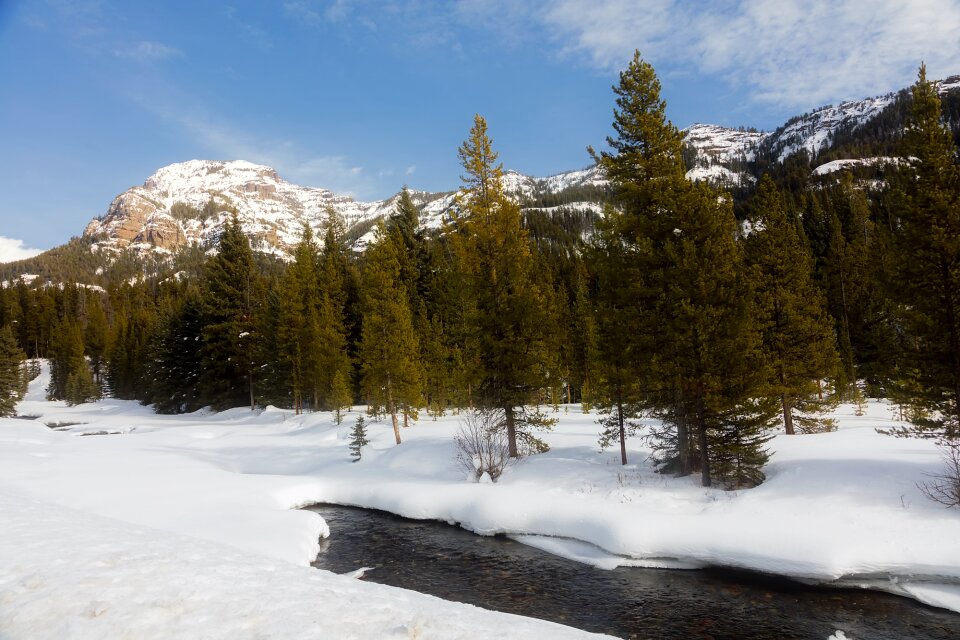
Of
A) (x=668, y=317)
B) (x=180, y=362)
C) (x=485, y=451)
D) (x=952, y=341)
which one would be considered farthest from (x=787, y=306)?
(x=180, y=362)

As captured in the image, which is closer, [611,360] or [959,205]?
[959,205]

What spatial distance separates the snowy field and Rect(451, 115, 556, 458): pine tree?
10.4 feet

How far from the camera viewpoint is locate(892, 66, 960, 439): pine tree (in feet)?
41.9

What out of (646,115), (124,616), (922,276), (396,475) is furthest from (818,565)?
(396,475)

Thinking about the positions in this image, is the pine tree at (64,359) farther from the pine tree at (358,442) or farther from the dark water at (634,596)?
the dark water at (634,596)

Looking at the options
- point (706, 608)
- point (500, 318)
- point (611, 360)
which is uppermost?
point (500, 318)

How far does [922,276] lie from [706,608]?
428 inches

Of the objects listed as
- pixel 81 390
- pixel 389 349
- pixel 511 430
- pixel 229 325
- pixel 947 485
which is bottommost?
pixel 947 485

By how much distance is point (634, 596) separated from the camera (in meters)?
10.8

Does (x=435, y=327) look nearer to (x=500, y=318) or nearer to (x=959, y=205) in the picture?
(x=500, y=318)

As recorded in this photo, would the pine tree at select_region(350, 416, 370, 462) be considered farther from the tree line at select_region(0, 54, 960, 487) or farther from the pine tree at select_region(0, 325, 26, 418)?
the pine tree at select_region(0, 325, 26, 418)

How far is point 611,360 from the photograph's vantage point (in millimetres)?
18750

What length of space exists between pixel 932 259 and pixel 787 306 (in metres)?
11.8

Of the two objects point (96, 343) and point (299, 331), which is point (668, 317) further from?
point (96, 343)
